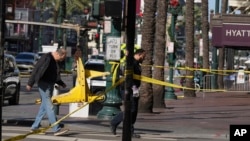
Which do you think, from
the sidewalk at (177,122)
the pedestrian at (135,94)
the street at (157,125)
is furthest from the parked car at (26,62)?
the pedestrian at (135,94)

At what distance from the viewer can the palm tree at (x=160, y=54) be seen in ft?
82.6

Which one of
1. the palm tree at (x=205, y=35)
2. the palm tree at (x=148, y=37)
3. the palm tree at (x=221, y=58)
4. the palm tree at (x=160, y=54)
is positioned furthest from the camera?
the palm tree at (x=221, y=58)

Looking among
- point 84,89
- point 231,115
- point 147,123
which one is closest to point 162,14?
point 231,115

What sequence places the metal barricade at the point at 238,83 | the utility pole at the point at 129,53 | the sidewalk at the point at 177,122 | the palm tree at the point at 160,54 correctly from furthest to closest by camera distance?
the metal barricade at the point at 238,83 < the palm tree at the point at 160,54 < the sidewalk at the point at 177,122 < the utility pole at the point at 129,53

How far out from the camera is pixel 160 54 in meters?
26.0

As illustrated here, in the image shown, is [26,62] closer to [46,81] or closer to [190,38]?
[190,38]

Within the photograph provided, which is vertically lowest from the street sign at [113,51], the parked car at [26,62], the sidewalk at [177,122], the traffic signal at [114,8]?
the parked car at [26,62]

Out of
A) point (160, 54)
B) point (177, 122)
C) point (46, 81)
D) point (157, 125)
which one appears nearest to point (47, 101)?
point (46, 81)

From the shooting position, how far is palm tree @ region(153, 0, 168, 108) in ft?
82.6

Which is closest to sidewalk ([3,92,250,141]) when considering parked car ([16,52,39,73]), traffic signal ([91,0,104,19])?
traffic signal ([91,0,104,19])

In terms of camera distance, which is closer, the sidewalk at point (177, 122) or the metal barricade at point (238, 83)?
the sidewalk at point (177, 122)

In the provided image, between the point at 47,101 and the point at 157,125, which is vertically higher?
the point at 47,101

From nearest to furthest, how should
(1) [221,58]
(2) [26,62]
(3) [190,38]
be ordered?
1. (3) [190,38]
2. (1) [221,58]
3. (2) [26,62]

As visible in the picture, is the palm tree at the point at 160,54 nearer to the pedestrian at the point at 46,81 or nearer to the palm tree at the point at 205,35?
the pedestrian at the point at 46,81
